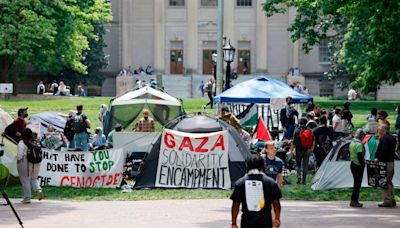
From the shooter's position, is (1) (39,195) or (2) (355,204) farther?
(1) (39,195)

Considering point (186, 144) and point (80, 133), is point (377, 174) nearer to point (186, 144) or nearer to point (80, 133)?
point (186, 144)

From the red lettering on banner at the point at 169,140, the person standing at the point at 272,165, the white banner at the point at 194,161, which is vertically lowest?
the white banner at the point at 194,161

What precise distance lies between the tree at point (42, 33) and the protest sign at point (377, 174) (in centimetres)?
4080

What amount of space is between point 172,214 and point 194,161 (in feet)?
16.2

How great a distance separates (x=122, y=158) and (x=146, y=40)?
208ft

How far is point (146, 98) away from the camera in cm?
3322

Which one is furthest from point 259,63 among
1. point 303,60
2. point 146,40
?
point 146,40

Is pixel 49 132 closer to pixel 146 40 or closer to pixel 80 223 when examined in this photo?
pixel 80 223

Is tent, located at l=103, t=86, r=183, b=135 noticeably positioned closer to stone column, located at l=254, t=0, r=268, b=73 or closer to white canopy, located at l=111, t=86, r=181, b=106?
white canopy, located at l=111, t=86, r=181, b=106

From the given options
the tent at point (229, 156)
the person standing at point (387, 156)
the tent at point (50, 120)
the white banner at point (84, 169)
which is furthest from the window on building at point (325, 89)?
the person standing at point (387, 156)

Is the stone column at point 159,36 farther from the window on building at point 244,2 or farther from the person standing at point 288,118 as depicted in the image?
the person standing at point 288,118

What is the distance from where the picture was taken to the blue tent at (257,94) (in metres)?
32.6

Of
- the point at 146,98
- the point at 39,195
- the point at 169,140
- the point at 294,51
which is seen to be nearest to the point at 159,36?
the point at 294,51

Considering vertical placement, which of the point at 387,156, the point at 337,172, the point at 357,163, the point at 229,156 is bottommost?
the point at 337,172
